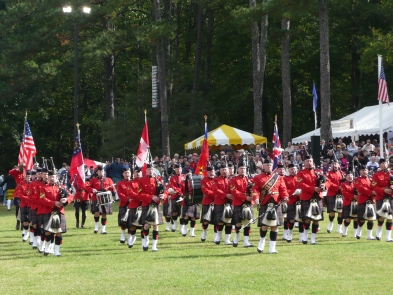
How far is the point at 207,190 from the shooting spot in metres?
19.6

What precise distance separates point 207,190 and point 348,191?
11.6 feet

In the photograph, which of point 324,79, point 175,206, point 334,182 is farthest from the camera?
point 324,79

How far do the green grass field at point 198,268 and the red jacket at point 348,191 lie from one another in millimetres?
975

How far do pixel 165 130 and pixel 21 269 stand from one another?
23.0 metres

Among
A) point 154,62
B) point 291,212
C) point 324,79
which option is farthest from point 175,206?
point 154,62

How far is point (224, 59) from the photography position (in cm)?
5438

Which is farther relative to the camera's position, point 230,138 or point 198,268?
point 230,138

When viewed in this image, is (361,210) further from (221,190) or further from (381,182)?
(221,190)

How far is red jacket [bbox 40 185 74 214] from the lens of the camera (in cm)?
1697

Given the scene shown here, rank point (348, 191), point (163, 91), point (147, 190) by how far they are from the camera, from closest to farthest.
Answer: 1. point (147, 190)
2. point (348, 191)
3. point (163, 91)

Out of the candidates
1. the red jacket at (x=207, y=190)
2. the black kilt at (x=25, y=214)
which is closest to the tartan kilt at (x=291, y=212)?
the red jacket at (x=207, y=190)

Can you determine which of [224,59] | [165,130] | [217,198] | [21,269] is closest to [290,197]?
[217,198]

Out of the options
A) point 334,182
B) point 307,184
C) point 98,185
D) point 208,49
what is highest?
point 208,49

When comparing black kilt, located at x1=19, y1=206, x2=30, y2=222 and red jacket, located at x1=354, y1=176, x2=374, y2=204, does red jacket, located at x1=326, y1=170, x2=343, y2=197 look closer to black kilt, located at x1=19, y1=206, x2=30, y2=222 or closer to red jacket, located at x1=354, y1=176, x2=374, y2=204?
red jacket, located at x1=354, y1=176, x2=374, y2=204
